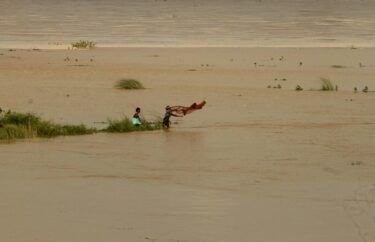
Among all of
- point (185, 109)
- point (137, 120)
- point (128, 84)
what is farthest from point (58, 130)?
point (128, 84)

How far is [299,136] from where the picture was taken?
52.6 ft

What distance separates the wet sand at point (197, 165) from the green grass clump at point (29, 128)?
0.27 meters

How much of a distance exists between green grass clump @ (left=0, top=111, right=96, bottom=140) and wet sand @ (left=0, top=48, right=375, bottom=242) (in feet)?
0.87

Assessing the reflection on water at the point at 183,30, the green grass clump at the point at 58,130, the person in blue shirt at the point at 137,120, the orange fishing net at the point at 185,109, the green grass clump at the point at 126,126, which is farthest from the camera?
the reflection on water at the point at 183,30

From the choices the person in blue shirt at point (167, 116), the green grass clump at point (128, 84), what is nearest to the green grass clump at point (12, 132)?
the person in blue shirt at point (167, 116)

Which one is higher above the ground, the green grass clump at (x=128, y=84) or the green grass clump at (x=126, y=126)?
the green grass clump at (x=128, y=84)

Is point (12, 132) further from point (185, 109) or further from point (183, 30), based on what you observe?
point (183, 30)

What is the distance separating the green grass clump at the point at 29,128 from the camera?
15305 mm

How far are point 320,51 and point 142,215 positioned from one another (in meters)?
27.1

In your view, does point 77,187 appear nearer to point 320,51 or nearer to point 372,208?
point 372,208

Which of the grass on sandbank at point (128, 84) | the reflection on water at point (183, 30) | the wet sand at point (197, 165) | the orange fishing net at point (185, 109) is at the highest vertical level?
the reflection on water at point (183, 30)

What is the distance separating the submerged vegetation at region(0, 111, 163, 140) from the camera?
50.3 ft

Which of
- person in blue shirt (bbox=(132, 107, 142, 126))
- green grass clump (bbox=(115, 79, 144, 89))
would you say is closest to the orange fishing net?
person in blue shirt (bbox=(132, 107, 142, 126))

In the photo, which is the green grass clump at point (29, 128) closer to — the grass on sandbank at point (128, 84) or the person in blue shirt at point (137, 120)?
the person in blue shirt at point (137, 120)
